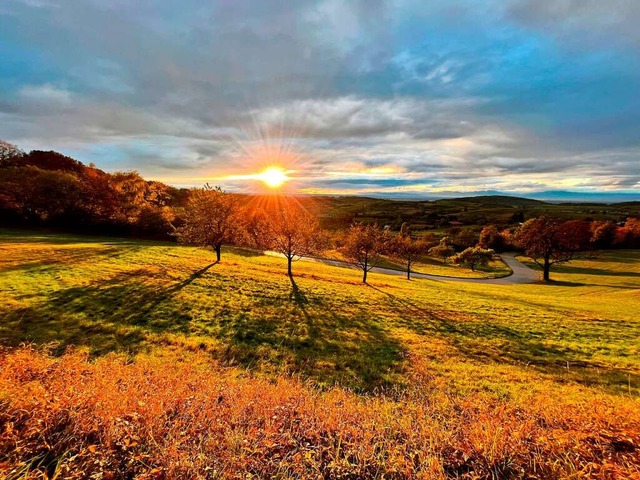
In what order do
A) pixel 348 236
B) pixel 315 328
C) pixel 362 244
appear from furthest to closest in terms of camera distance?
pixel 348 236
pixel 362 244
pixel 315 328

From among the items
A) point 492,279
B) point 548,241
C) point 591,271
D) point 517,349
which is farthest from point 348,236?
point 591,271

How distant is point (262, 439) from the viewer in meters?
4.78

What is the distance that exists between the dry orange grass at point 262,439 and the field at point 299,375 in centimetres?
3

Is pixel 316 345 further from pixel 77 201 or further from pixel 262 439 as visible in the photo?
pixel 77 201

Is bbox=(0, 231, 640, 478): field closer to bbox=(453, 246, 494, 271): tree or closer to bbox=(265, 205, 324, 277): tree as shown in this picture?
bbox=(265, 205, 324, 277): tree

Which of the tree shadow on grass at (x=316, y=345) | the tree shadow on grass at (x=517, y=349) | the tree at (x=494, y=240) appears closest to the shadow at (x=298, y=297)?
the tree shadow on grass at (x=316, y=345)

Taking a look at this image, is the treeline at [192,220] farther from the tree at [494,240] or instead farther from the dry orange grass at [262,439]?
the tree at [494,240]

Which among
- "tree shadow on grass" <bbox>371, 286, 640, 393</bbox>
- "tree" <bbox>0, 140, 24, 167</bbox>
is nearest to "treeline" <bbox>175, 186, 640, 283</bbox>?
"tree shadow on grass" <bbox>371, 286, 640, 393</bbox>

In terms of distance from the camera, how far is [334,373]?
12.9 m

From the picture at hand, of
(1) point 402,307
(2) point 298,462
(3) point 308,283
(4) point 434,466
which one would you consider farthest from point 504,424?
(3) point 308,283

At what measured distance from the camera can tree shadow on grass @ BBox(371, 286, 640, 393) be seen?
532 inches

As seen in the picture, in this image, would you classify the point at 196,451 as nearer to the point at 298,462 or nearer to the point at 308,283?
the point at 298,462

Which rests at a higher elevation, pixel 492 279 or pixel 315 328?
pixel 315 328

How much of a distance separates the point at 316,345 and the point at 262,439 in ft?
38.0
